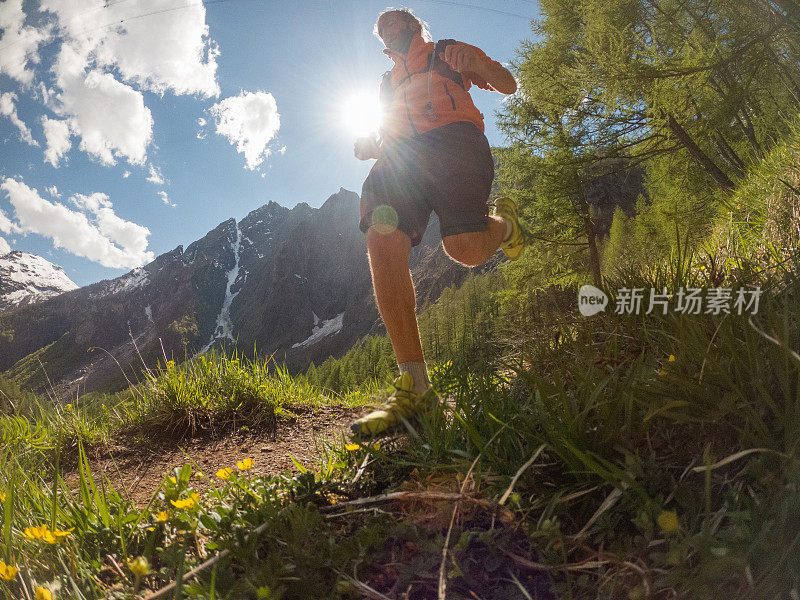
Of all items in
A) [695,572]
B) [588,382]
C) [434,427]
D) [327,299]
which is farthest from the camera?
[327,299]

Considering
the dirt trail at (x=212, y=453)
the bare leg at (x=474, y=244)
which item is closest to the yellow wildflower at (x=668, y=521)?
the dirt trail at (x=212, y=453)

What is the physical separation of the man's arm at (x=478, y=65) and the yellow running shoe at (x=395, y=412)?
6.30 feet

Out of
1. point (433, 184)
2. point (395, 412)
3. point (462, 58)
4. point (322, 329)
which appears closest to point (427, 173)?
point (433, 184)

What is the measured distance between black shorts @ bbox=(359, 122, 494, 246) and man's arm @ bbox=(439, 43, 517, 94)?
332 millimetres

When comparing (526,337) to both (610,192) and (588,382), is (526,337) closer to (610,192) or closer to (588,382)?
(588,382)

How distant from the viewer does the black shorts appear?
7.70ft

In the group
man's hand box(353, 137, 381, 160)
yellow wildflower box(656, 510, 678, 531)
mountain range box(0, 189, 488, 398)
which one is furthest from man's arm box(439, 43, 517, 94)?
mountain range box(0, 189, 488, 398)

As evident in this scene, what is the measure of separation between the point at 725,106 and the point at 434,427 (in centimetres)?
1043

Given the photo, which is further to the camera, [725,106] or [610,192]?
[610,192]

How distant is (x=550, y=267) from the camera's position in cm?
1238

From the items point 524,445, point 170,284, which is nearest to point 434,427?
point 524,445

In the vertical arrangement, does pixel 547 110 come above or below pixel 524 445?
above

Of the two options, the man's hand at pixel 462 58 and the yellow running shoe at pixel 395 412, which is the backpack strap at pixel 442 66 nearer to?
the man's hand at pixel 462 58

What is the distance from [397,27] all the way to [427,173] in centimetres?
119
